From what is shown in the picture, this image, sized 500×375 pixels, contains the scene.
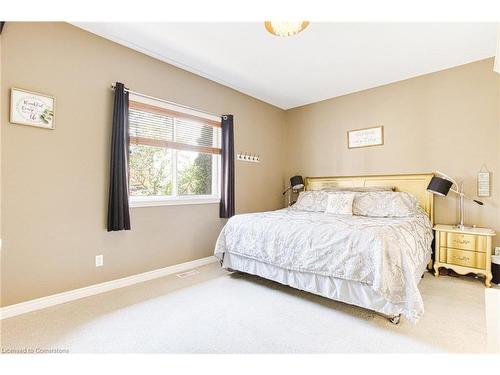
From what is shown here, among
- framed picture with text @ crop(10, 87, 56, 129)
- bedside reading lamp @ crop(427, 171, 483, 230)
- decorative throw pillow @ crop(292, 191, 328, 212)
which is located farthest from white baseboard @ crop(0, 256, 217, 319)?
bedside reading lamp @ crop(427, 171, 483, 230)

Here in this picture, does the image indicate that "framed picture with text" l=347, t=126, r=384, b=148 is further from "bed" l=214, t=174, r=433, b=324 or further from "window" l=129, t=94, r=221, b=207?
"window" l=129, t=94, r=221, b=207

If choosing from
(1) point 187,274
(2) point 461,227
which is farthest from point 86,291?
(2) point 461,227

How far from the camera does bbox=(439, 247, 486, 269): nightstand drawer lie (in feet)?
9.01

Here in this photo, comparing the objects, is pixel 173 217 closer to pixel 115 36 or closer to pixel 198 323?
pixel 198 323

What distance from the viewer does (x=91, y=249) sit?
2523 mm

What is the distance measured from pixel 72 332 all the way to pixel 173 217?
1.57m

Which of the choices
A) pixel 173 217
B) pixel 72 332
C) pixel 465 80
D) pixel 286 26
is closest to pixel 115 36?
pixel 286 26

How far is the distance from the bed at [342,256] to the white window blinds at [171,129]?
49.5 inches

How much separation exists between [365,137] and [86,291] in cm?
417

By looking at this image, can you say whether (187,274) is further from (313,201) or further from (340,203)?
(340,203)

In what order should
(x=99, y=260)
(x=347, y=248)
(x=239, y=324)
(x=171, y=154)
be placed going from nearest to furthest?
1. (x=239, y=324)
2. (x=347, y=248)
3. (x=99, y=260)
4. (x=171, y=154)

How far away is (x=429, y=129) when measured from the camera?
3400 millimetres

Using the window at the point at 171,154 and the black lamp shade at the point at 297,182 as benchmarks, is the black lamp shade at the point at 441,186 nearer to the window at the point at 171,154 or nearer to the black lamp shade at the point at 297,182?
the black lamp shade at the point at 297,182

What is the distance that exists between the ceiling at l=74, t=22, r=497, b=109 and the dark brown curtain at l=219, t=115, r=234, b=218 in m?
0.67
